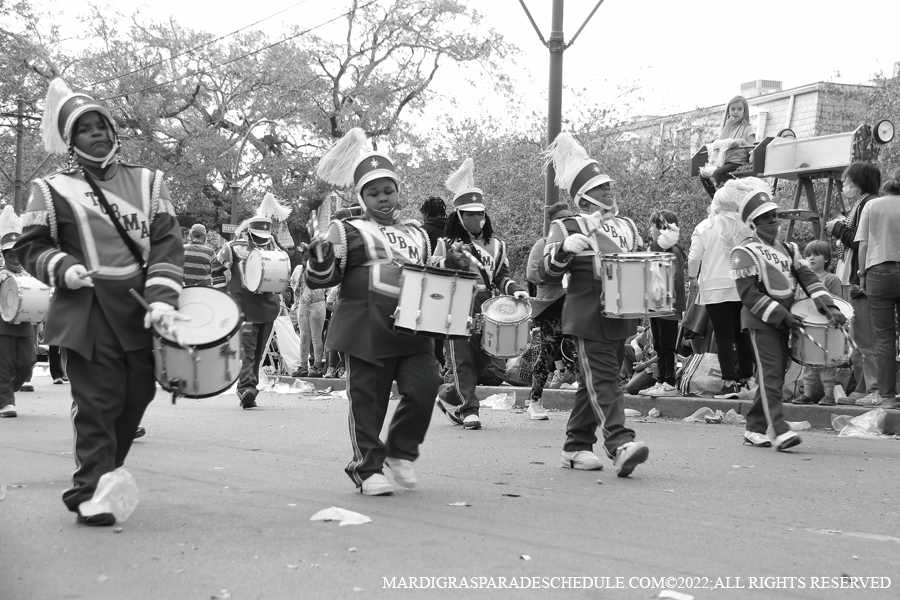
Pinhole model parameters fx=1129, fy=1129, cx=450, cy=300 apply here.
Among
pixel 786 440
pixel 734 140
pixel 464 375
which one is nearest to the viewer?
pixel 786 440

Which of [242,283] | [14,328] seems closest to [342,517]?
[14,328]

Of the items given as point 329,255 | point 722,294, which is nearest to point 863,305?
point 722,294

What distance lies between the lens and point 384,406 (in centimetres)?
631

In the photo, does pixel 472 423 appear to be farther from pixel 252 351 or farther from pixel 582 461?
pixel 252 351

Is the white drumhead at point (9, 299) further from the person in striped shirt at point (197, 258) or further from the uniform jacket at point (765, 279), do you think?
the uniform jacket at point (765, 279)

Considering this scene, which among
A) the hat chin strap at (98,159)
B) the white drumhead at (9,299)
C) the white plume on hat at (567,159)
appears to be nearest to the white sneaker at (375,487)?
the hat chin strap at (98,159)

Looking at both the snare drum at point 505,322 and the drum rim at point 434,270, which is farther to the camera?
the snare drum at point 505,322

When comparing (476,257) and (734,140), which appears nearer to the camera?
(476,257)

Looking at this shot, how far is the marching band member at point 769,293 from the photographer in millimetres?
8227

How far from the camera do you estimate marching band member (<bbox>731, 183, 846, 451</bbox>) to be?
823 cm

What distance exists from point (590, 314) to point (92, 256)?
3.22 m

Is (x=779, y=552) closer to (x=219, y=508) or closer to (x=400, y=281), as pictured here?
(x=400, y=281)

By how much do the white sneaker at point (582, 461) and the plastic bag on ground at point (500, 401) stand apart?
534 centimetres

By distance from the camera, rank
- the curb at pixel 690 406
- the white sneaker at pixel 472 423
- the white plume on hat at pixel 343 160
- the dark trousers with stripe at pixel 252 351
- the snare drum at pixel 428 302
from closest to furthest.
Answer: the snare drum at pixel 428 302, the white plume on hat at pixel 343 160, the curb at pixel 690 406, the white sneaker at pixel 472 423, the dark trousers with stripe at pixel 252 351
